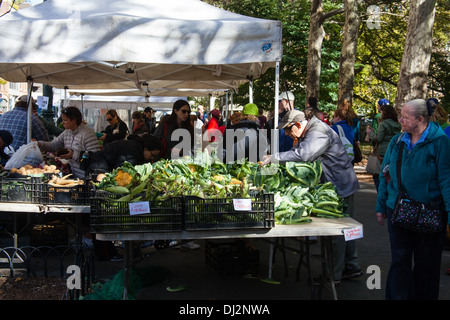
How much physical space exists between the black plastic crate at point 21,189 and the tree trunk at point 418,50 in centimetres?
821

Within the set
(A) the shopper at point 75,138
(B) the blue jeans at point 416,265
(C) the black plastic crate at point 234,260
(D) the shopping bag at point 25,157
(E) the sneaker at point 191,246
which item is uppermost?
(A) the shopper at point 75,138

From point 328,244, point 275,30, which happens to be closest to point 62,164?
point 275,30

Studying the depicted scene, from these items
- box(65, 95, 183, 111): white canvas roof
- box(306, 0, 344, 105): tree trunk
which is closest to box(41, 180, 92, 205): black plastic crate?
box(65, 95, 183, 111): white canvas roof

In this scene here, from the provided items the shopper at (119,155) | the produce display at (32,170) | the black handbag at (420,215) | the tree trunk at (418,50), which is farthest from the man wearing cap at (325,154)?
the tree trunk at (418,50)

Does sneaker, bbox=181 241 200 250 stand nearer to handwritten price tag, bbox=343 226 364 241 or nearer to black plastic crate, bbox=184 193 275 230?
black plastic crate, bbox=184 193 275 230

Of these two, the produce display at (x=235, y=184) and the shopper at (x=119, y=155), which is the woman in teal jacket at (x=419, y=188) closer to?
the produce display at (x=235, y=184)

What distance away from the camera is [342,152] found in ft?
16.7

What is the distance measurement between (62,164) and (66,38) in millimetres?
1621

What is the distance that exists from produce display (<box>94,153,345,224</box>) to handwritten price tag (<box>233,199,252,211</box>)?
0.45 ft

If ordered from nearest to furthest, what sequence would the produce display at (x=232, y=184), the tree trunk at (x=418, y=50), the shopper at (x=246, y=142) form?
1. the produce display at (x=232, y=184)
2. the shopper at (x=246, y=142)
3. the tree trunk at (x=418, y=50)

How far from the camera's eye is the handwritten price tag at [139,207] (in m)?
3.85

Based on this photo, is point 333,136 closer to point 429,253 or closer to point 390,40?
point 429,253

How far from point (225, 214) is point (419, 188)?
5.01 ft

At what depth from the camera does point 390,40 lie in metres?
29.1
